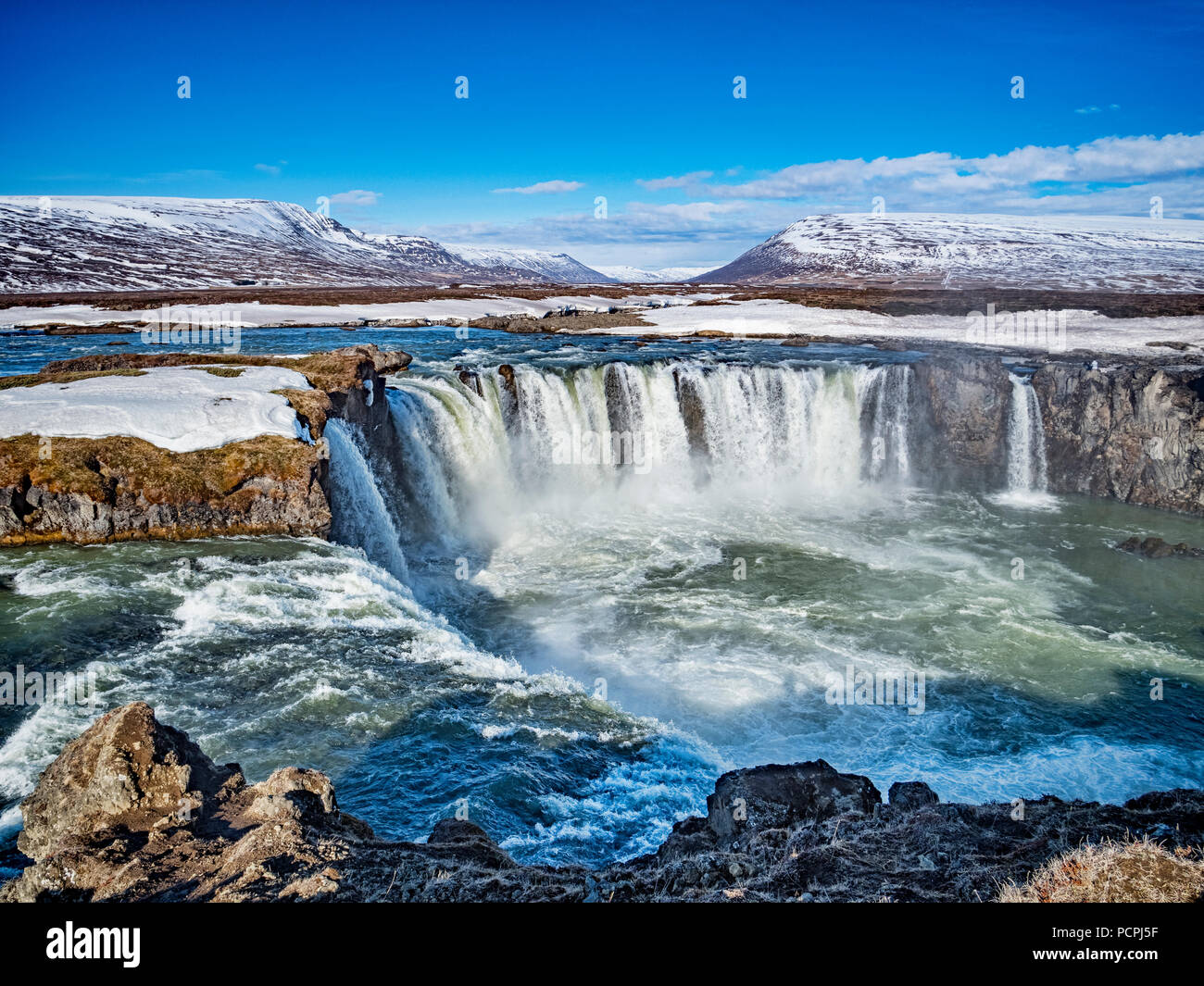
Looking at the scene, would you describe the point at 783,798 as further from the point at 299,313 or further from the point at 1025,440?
the point at 299,313

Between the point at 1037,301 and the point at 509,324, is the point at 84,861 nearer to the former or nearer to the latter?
the point at 509,324

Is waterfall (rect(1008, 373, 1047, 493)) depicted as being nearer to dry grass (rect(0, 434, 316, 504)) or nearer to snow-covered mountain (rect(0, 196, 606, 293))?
dry grass (rect(0, 434, 316, 504))

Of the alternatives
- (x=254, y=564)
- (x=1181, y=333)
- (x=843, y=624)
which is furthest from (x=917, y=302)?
(x=254, y=564)

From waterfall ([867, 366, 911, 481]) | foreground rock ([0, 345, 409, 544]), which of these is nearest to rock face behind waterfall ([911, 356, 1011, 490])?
waterfall ([867, 366, 911, 481])

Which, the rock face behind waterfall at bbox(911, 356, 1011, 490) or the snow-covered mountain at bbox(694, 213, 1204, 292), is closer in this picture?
the rock face behind waterfall at bbox(911, 356, 1011, 490)

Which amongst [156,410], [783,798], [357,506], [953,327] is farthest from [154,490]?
[953,327]

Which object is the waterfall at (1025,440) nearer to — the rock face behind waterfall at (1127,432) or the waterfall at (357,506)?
the rock face behind waterfall at (1127,432)
